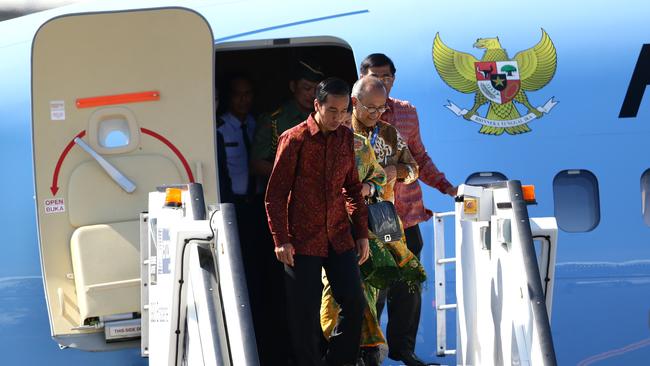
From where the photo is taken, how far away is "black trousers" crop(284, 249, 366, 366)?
5.41 m

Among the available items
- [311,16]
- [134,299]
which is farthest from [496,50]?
[134,299]

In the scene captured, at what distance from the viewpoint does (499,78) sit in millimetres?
6852

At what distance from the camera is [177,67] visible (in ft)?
22.7

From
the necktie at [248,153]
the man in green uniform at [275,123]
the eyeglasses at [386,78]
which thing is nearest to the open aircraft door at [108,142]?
the man in green uniform at [275,123]

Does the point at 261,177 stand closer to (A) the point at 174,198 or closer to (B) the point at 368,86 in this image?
(B) the point at 368,86

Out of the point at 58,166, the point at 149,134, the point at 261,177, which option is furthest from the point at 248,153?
the point at 58,166

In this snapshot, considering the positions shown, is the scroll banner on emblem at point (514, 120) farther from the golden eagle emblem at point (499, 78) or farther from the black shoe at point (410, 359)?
the black shoe at point (410, 359)

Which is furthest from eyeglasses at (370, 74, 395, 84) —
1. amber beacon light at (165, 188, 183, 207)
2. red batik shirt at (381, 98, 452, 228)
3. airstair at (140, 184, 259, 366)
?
amber beacon light at (165, 188, 183, 207)

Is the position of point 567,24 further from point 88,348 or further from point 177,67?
point 88,348

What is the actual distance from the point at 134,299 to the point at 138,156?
2.92 feet

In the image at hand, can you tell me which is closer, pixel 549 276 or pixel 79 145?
pixel 549 276

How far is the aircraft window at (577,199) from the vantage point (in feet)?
22.2

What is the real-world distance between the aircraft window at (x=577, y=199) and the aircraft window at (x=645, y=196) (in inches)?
10.8

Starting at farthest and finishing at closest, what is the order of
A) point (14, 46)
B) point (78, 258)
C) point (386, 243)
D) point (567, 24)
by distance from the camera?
point (14, 46) → point (567, 24) → point (78, 258) → point (386, 243)
